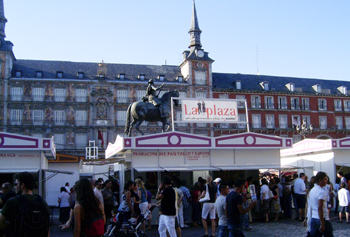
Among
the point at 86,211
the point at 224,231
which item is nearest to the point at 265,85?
the point at 224,231

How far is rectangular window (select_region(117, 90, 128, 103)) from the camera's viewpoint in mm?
51531

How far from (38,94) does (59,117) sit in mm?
3697

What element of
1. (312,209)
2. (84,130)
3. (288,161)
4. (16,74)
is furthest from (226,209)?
(16,74)

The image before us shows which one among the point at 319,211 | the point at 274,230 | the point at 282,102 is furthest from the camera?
the point at 282,102

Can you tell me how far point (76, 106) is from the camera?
50.2 metres

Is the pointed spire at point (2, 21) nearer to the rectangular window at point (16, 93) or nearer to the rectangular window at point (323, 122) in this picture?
the rectangular window at point (16, 93)

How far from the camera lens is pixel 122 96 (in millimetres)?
51781

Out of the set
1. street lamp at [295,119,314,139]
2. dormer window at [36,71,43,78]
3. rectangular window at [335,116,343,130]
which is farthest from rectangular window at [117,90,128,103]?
rectangular window at [335,116,343,130]

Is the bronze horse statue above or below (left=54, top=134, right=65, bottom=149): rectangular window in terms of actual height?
below

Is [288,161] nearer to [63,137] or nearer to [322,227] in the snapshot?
[322,227]

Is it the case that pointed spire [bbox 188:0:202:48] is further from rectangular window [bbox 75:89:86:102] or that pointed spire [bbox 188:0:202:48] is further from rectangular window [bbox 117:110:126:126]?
rectangular window [bbox 75:89:86:102]

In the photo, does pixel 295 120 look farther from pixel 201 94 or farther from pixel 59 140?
pixel 59 140

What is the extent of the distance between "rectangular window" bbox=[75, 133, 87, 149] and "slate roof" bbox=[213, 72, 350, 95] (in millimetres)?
18128

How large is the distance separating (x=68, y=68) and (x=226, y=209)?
49221 millimetres
